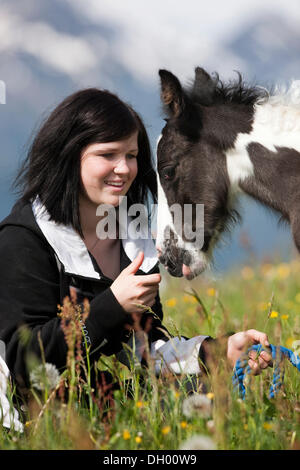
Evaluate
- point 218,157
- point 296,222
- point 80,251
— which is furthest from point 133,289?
point 218,157

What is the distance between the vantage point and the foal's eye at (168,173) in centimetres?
360

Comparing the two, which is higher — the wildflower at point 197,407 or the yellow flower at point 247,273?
the yellow flower at point 247,273

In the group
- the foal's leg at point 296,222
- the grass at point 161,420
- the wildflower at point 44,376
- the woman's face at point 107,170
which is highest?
the woman's face at point 107,170

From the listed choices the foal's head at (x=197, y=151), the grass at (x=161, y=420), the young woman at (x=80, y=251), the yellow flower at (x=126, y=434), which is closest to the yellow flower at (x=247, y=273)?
the foal's head at (x=197, y=151)

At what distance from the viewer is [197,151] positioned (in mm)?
3564

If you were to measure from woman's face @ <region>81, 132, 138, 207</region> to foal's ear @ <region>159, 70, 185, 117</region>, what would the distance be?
516 mm

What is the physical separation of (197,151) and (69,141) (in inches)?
35.9

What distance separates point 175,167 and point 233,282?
347 centimetres

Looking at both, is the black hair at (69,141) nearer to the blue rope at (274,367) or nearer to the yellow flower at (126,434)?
the blue rope at (274,367)

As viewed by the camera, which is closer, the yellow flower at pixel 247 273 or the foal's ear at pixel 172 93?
the foal's ear at pixel 172 93

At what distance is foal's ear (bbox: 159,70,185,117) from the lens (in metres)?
3.40

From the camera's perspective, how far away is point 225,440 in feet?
6.44

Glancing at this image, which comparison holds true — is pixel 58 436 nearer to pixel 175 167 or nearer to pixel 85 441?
pixel 85 441

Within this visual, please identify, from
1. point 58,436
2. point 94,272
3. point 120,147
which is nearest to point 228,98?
point 120,147
